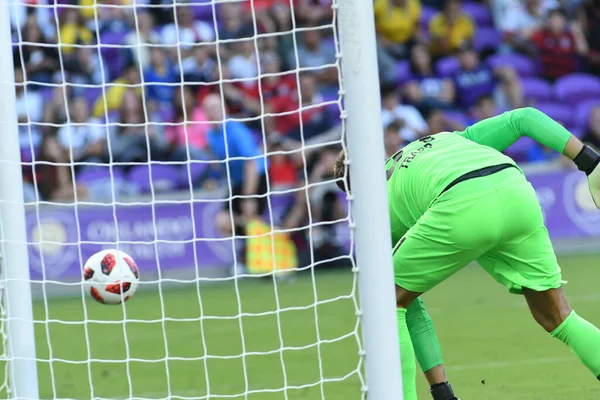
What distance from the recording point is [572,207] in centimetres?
1395

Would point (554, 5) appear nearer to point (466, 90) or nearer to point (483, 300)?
point (466, 90)

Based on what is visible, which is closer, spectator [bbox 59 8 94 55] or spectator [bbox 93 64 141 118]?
spectator [bbox 93 64 141 118]

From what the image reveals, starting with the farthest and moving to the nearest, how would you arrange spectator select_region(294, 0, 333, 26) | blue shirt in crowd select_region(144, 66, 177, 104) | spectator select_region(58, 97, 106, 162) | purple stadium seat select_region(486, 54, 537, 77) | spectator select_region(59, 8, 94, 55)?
purple stadium seat select_region(486, 54, 537, 77) < spectator select_region(294, 0, 333, 26) < spectator select_region(59, 8, 94, 55) < blue shirt in crowd select_region(144, 66, 177, 104) < spectator select_region(58, 97, 106, 162)

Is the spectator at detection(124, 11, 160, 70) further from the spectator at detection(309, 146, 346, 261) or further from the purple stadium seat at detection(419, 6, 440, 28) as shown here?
the purple stadium seat at detection(419, 6, 440, 28)

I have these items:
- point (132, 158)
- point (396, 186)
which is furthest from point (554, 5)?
point (396, 186)

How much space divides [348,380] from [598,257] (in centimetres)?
715

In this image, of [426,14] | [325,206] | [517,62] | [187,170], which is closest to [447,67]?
[517,62]

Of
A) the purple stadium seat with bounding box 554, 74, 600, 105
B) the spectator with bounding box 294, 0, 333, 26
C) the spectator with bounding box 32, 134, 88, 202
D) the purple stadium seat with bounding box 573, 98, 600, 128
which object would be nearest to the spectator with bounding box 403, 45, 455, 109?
the spectator with bounding box 294, 0, 333, 26

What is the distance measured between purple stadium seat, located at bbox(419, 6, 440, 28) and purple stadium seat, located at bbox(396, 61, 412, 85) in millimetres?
1085

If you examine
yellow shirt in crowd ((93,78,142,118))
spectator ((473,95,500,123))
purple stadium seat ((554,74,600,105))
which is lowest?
spectator ((473,95,500,123))

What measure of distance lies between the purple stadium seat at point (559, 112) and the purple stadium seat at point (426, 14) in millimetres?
2321

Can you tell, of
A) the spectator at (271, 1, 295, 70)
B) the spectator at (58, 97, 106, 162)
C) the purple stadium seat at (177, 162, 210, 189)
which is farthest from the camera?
the spectator at (271, 1, 295, 70)

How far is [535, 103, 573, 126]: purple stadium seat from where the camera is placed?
52.7 ft

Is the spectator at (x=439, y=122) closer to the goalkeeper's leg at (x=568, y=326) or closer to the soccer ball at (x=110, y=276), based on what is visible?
the soccer ball at (x=110, y=276)
